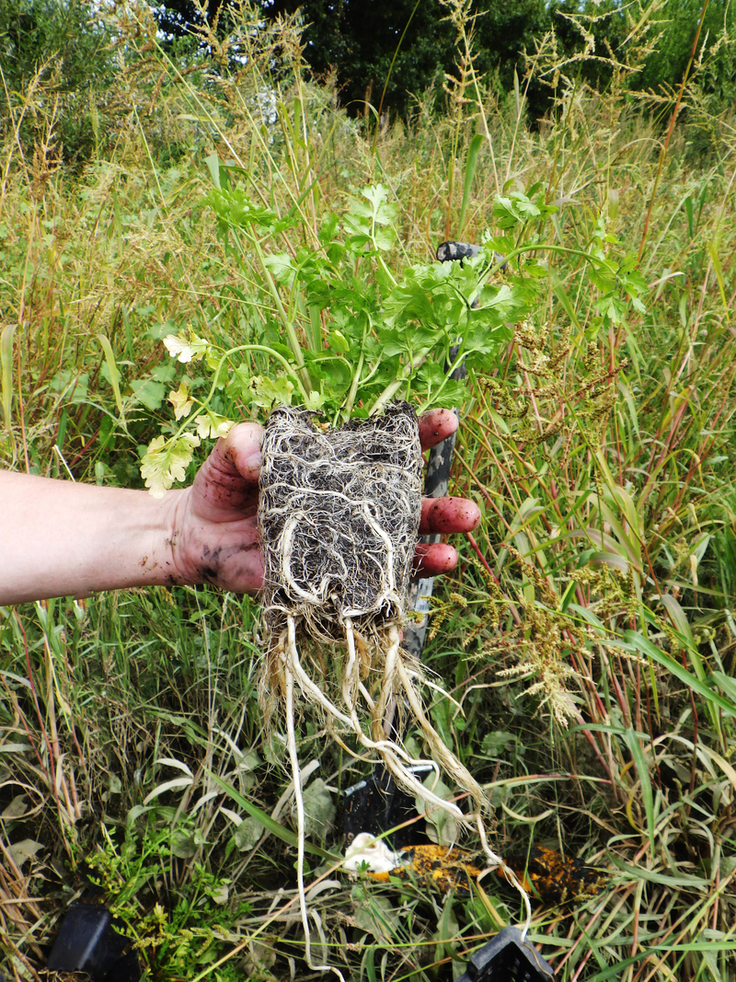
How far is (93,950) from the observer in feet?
3.81

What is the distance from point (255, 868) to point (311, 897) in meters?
0.18

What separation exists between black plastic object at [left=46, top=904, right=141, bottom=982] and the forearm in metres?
0.68

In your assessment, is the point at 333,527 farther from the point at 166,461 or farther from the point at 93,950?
the point at 93,950

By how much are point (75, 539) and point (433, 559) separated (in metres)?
0.79

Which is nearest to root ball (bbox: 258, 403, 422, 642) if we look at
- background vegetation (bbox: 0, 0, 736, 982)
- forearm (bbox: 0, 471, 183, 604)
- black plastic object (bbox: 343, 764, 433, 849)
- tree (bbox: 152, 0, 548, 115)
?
background vegetation (bbox: 0, 0, 736, 982)

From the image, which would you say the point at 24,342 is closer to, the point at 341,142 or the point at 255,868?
the point at 255,868

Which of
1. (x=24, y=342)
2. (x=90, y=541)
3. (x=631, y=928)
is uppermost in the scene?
(x=24, y=342)

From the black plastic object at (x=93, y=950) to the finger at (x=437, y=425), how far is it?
1.23 m

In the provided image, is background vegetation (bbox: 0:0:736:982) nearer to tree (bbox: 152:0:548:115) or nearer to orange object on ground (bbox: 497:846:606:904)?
orange object on ground (bbox: 497:846:606:904)

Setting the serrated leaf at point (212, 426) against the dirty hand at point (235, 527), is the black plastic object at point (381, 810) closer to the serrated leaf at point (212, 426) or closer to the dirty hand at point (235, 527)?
the dirty hand at point (235, 527)

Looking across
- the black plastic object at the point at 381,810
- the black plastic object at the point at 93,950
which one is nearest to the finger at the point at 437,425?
the black plastic object at the point at 381,810

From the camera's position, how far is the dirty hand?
48.9 inches

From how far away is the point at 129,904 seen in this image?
4.02 feet

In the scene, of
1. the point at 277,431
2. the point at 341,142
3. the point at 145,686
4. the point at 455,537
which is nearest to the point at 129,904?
the point at 145,686
